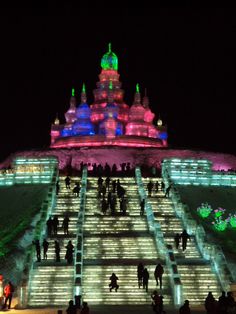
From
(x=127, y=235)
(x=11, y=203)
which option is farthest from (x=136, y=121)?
(x=127, y=235)

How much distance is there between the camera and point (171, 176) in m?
40.6

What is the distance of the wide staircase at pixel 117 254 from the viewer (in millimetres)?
23469

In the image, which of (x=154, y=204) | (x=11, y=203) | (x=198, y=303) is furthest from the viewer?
(x=11, y=203)

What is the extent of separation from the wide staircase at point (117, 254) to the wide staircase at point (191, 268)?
0.82m

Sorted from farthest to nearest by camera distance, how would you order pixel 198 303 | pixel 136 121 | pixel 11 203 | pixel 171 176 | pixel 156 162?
pixel 136 121
pixel 156 162
pixel 171 176
pixel 11 203
pixel 198 303

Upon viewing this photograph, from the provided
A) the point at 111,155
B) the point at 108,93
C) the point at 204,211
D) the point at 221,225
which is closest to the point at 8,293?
the point at 221,225

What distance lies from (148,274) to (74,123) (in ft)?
138

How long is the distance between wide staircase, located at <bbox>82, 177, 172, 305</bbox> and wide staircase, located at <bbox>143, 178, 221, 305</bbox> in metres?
0.82

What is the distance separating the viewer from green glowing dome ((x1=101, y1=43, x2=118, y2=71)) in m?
70.7

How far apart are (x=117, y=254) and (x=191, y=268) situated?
11.6 feet

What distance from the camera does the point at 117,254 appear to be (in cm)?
2709

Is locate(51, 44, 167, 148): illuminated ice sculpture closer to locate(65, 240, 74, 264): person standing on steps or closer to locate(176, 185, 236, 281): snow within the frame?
locate(176, 185, 236, 281): snow

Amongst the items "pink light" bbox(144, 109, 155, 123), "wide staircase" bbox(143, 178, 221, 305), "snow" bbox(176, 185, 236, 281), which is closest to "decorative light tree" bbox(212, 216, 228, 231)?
"snow" bbox(176, 185, 236, 281)

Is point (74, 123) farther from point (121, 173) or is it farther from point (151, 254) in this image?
point (151, 254)
